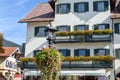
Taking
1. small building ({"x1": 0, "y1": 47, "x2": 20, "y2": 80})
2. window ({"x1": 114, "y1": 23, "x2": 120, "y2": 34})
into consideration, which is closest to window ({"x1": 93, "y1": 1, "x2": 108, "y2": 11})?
window ({"x1": 114, "y1": 23, "x2": 120, "y2": 34})

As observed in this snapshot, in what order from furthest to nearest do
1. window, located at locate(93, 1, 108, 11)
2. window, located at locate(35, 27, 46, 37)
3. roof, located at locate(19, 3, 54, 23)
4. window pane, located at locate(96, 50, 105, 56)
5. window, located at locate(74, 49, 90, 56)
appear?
roof, located at locate(19, 3, 54, 23) → window, located at locate(35, 27, 46, 37) → window, located at locate(93, 1, 108, 11) → window, located at locate(74, 49, 90, 56) → window pane, located at locate(96, 50, 105, 56)

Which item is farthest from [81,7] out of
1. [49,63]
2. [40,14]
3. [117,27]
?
[49,63]

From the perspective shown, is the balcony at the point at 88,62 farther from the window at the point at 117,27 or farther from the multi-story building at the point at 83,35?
the window at the point at 117,27

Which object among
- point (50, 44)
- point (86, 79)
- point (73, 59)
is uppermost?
point (50, 44)

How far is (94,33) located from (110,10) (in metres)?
4.03

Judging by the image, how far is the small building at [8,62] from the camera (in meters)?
56.6

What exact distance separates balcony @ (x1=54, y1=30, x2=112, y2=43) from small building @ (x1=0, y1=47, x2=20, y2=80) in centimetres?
2102

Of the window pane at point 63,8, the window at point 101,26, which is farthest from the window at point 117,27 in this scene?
the window pane at point 63,8

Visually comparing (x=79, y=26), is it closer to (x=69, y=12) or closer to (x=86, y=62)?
(x=69, y=12)

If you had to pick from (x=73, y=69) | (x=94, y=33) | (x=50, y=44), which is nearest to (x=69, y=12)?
(x=94, y=33)

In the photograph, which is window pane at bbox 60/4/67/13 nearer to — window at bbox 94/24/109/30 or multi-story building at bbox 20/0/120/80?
multi-story building at bbox 20/0/120/80

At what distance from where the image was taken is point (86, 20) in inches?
1474

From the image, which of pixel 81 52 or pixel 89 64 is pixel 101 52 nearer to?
pixel 89 64

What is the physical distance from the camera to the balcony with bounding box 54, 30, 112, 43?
35.4 meters
